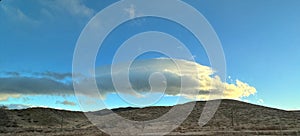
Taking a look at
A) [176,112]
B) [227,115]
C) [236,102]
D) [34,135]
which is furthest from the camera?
[236,102]

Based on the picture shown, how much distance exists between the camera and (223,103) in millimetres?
111500

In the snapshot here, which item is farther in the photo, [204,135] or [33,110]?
[33,110]

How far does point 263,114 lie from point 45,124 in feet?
179

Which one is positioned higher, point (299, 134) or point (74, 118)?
point (74, 118)

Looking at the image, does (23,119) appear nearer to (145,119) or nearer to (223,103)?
(145,119)

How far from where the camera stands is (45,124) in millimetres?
92812

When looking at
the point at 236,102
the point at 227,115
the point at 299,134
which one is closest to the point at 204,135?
the point at 299,134

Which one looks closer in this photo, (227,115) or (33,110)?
(227,115)

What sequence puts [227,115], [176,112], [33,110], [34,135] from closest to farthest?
[34,135] < [227,115] < [176,112] < [33,110]

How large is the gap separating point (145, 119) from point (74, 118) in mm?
23109

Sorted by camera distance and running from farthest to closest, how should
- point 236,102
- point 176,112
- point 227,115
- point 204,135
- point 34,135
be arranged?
1. point 236,102
2. point 176,112
3. point 227,115
4. point 34,135
5. point 204,135

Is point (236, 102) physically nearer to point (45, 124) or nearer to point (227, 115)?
point (227, 115)

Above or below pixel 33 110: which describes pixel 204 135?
below

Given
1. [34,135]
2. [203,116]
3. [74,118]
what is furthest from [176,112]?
[34,135]
